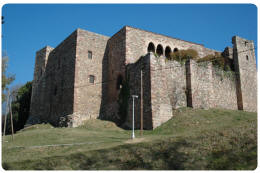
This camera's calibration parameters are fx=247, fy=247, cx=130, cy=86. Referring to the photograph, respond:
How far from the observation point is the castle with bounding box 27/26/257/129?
1825 centimetres

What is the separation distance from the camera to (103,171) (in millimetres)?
7562

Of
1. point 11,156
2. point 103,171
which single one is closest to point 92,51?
point 11,156

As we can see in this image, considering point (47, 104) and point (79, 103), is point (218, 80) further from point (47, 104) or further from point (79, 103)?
point (47, 104)

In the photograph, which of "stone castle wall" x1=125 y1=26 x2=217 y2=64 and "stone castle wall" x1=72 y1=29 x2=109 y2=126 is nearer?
"stone castle wall" x1=72 y1=29 x2=109 y2=126

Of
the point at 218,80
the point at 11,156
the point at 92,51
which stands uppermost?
the point at 92,51

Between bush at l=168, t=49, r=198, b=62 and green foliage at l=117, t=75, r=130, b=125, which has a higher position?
bush at l=168, t=49, r=198, b=62

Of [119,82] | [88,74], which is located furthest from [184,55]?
[88,74]

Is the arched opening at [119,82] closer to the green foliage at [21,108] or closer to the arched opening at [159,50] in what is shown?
the arched opening at [159,50]

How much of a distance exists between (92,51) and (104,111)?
5514 mm

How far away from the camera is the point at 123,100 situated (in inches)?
778

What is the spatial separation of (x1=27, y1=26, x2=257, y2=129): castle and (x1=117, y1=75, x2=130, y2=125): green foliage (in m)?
0.08

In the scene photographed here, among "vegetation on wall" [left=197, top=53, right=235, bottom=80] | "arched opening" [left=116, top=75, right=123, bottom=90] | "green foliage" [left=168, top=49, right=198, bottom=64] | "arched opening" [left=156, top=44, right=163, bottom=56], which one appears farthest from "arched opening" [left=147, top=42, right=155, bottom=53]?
"vegetation on wall" [left=197, top=53, right=235, bottom=80]

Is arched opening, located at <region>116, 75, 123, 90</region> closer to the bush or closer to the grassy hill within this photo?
the bush

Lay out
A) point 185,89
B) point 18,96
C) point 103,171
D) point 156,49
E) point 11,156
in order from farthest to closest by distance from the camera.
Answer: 1. point 18,96
2. point 156,49
3. point 185,89
4. point 11,156
5. point 103,171
